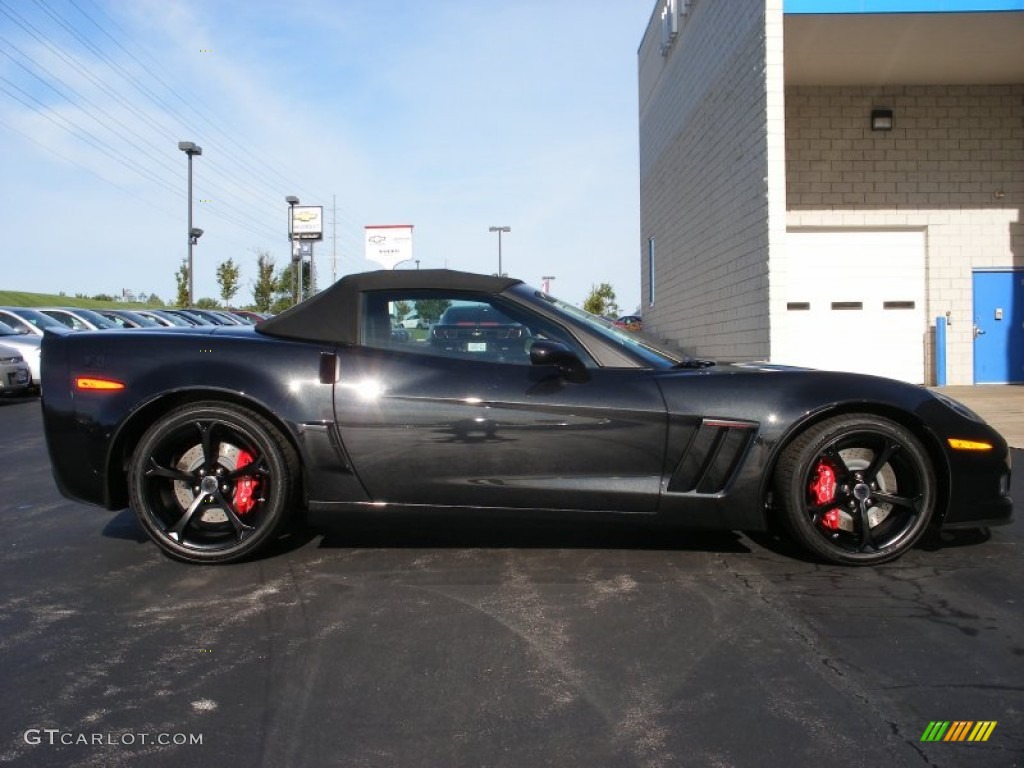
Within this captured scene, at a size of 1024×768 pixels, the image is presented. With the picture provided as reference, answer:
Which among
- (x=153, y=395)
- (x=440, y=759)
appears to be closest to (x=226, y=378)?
(x=153, y=395)

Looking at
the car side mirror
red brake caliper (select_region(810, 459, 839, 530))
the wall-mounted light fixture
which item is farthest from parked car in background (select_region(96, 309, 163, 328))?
red brake caliper (select_region(810, 459, 839, 530))

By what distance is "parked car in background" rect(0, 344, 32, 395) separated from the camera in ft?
44.8

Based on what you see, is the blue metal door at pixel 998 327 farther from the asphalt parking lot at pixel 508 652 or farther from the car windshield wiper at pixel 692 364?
the car windshield wiper at pixel 692 364

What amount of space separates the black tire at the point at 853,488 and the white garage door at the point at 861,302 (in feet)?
36.4

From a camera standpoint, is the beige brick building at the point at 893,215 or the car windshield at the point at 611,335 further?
the beige brick building at the point at 893,215

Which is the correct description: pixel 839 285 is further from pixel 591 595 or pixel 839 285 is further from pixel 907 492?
pixel 591 595

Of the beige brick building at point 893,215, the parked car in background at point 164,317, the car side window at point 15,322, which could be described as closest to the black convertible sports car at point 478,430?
the beige brick building at point 893,215

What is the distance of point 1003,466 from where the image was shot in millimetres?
4172

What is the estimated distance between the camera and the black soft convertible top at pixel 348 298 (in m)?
4.23

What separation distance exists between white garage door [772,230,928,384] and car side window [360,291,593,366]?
11.6m

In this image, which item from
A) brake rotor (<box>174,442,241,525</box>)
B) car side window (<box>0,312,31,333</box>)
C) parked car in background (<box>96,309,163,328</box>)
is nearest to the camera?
brake rotor (<box>174,442,241,525</box>)

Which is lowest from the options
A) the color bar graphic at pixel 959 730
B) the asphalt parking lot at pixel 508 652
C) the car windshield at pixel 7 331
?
the color bar graphic at pixel 959 730

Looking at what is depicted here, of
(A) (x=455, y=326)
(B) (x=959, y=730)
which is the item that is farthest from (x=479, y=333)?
(B) (x=959, y=730)

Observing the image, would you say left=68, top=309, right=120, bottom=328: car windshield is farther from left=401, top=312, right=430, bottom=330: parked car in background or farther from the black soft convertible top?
left=401, top=312, right=430, bottom=330: parked car in background
